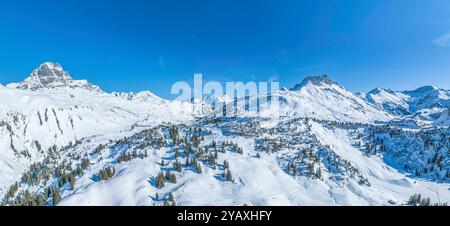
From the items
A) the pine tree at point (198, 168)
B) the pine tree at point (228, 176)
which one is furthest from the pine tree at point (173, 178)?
the pine tree at point (228, 176)

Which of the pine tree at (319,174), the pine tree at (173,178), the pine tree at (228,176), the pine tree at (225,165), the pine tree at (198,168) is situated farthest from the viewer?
→ the pine tree at (225,165)

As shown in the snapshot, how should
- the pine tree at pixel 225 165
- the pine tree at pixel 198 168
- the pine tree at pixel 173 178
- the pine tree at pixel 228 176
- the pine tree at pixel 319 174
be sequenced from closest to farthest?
the pine tree at pixel 173 178 < the pine tree at pixel 228 176 < the pine tree at pixel 198 168 < the pine tree at pixel 319 174 < the pine tree at pixel 225 165

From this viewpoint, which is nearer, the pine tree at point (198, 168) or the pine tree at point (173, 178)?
the pine tree at point (173, 178)

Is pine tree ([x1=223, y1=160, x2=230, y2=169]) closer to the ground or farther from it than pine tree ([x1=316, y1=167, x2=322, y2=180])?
farther from it

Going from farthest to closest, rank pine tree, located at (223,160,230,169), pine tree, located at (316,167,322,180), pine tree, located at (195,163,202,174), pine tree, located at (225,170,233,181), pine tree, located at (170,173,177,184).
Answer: pine tree, located at (223,160,230,169)
pine tree, located at (316,167,322,180)
pine tree, located at (195,163,202,174)
pine tree, located at (225,170,233,181)
pine tree, located at (170,173,177,184)

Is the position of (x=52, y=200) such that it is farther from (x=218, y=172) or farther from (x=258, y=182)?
(x=258, y=182)

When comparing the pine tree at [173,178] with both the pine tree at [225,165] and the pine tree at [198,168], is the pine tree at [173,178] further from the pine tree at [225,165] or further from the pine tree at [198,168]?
the pine tree at [225,165]

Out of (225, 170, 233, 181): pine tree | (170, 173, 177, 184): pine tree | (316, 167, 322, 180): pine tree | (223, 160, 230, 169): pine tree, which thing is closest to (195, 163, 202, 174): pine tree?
(225, 170, 233, 181): pine tree

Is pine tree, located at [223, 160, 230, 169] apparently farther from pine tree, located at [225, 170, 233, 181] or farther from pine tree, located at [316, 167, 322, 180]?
pine tree, located at [316, 167, 322, 180]

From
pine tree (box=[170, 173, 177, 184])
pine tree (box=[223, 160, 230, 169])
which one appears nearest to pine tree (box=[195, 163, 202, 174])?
pine tree (box=[223, 160, 230, 169])

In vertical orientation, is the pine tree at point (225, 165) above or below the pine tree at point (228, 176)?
above

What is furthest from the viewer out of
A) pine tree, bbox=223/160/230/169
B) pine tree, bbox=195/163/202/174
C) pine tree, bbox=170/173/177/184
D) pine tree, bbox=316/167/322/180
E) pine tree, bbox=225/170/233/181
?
pine tree, bbox=223/160/230/169

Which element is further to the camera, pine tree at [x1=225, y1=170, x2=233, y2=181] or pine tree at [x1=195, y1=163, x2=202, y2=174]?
pine tree at [x1=195, y1=163, x2=202, y2=174]
